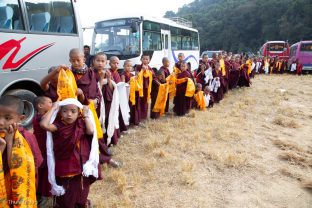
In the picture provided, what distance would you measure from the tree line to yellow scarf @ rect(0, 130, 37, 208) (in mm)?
40253

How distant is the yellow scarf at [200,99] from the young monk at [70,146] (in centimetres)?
500

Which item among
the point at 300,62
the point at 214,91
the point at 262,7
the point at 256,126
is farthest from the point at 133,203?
the point at 262,7

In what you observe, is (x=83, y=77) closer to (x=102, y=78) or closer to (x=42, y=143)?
(x=102, y=78)

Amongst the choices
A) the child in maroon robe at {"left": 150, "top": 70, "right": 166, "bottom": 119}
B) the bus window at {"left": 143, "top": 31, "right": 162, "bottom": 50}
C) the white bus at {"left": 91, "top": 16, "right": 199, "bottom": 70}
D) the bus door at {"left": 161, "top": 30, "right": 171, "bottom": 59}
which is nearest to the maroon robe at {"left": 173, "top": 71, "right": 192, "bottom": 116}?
the child in maroon robe at {"left": 150, "top": 70, "right": 166, "bottom": 119}

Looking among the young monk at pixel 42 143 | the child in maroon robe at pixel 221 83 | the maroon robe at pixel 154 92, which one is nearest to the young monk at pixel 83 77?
the young monk at pixel 42 143

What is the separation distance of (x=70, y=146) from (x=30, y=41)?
3456mm

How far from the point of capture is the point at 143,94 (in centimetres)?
586

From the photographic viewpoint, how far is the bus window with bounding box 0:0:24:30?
4.76 metres

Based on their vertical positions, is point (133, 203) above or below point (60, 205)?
below

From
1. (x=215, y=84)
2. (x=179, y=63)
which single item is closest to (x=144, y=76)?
(x=179, y=63)

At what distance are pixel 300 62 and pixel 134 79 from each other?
1696 centimetres

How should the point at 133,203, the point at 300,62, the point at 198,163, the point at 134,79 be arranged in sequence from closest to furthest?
the point at 133,203 → the point at 198,163 → the point at 134,79 → the point at 300,62

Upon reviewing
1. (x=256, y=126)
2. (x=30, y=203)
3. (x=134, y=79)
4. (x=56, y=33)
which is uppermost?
(x=56, y=33)

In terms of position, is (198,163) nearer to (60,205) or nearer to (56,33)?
(60,205)
